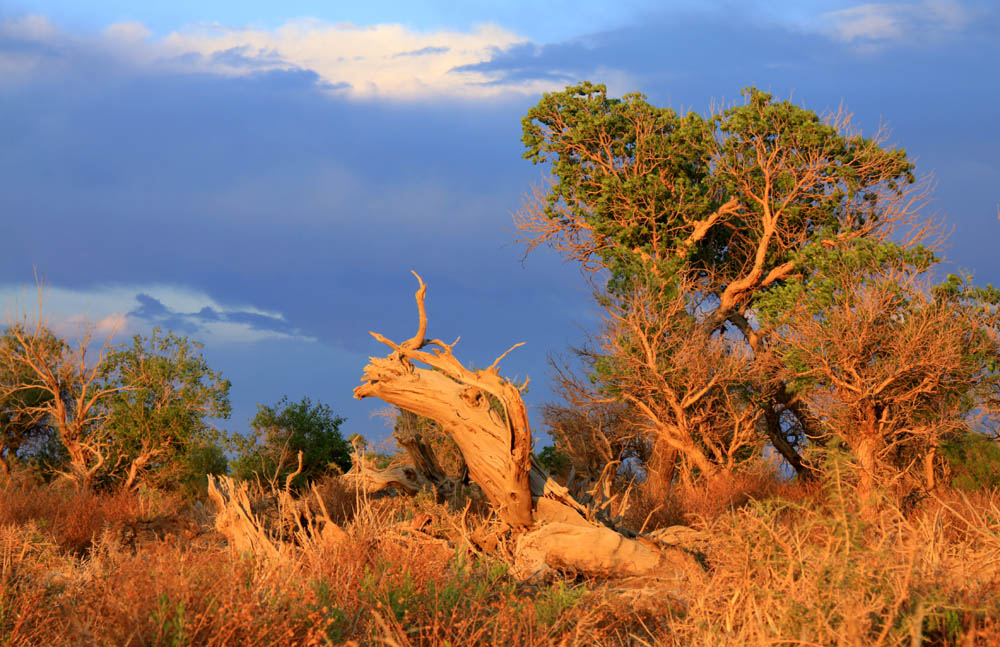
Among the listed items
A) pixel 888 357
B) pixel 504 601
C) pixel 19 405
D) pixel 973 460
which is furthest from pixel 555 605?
pixel 19 405

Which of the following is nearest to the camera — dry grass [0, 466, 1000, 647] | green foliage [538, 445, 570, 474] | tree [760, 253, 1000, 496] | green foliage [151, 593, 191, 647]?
green foliage [151, 593, 191, 647]

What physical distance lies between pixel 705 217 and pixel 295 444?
39.2ft

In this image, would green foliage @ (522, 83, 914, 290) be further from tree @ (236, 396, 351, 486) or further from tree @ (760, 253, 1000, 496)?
tree @ (236, 396, 351, 486)

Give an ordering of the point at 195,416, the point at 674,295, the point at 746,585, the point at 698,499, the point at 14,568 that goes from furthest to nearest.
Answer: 1. the point at 195,416
2. the point at 674,295
3. the point at 698,499
4. the point at 14,568
5. the point at 746,585

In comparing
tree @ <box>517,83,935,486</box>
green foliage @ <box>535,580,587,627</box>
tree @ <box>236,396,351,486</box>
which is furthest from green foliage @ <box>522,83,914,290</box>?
green foliage @ <box>535,580,587,627</box>

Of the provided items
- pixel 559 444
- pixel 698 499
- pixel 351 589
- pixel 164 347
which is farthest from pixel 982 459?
pixel 164 347

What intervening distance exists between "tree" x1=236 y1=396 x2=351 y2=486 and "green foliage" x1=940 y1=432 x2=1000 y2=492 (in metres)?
14.2

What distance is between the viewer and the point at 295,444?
67.6ft

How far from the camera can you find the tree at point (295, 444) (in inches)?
803

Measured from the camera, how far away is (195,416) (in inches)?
869

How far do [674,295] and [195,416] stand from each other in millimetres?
12823

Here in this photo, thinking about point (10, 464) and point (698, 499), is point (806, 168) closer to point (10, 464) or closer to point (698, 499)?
point (698, 499)

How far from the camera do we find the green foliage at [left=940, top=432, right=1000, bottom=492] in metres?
18.1

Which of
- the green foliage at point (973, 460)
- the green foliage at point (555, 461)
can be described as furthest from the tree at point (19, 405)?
the green foliage at point (973, 460)
